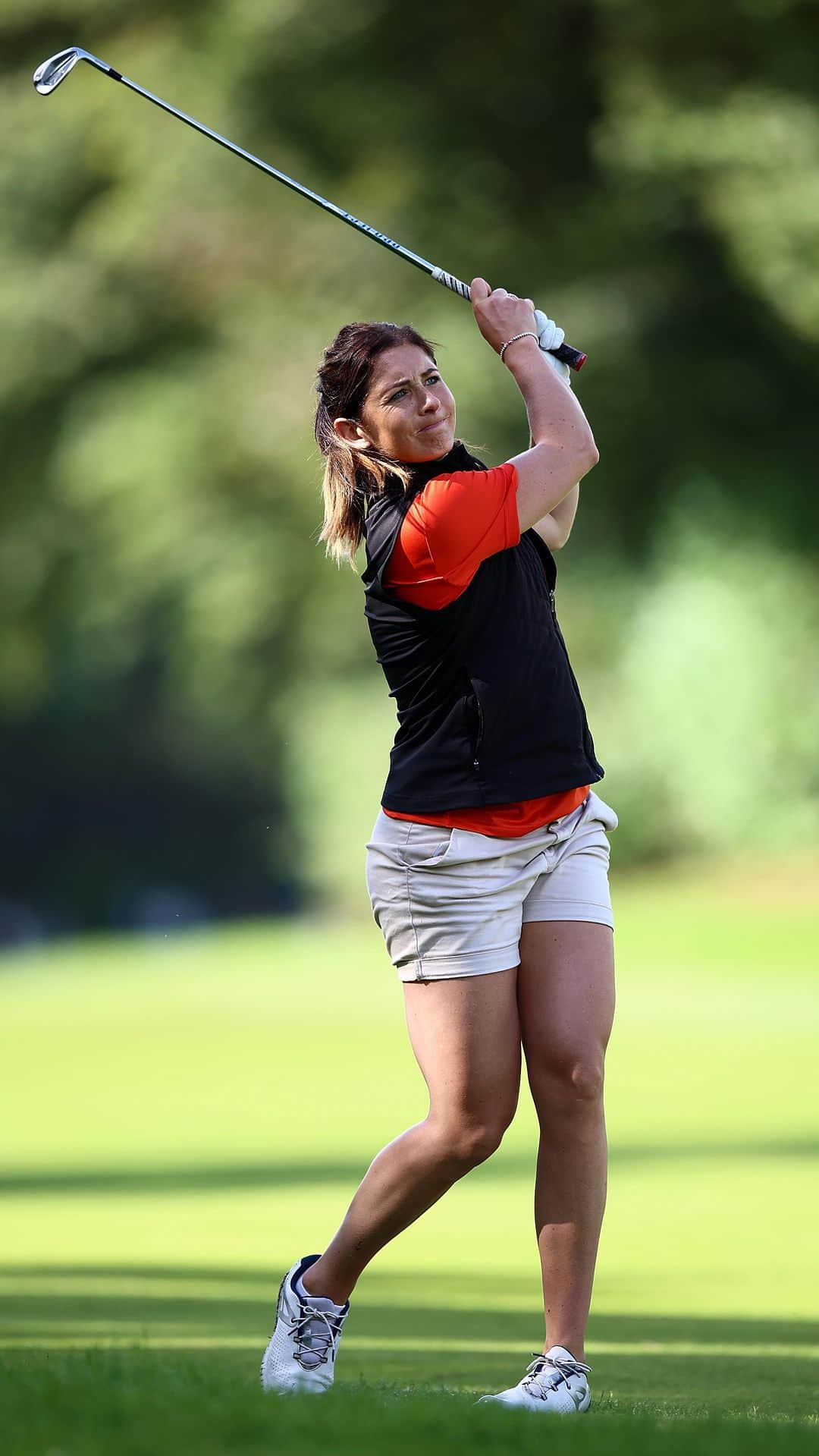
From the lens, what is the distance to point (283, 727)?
2655 centimetres

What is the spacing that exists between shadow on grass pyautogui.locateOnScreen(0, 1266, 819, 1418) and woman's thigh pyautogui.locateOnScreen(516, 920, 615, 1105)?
0.58 meters

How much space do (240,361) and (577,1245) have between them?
21479mm

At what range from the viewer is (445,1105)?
364 cm

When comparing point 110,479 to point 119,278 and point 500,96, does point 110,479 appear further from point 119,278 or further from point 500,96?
point 500,96

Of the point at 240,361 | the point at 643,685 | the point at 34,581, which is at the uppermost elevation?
the point at 240,361

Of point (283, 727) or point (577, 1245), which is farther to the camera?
point (283, 727)

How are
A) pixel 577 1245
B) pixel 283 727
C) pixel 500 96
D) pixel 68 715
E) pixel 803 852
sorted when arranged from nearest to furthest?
pixel 577 1245
pixel 803 852
pixel 500 96
pixel 283 727
pixel 68 715

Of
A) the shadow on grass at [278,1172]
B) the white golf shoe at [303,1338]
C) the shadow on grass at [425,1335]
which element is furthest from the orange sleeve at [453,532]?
the shadow on grass at [278,1172]

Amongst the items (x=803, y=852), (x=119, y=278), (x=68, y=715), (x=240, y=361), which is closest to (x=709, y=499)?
(x=803, y=852)

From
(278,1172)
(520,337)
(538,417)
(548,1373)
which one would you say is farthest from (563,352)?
(278,1172)

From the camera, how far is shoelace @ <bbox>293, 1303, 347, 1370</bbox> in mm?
3705

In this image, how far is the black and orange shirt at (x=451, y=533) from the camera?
350 centimetres

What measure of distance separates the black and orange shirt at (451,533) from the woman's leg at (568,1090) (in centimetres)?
30

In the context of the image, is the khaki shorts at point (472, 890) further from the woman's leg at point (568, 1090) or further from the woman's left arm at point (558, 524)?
the woman's left arm at point (558, 524)
